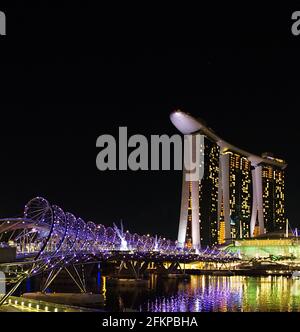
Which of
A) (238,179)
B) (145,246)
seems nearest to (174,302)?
(145,246)

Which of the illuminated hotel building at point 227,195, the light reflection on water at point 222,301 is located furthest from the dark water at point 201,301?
the illuminated hotel building at point 227,195

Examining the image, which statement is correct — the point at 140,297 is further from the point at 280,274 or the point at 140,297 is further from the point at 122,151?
the point at 280,274

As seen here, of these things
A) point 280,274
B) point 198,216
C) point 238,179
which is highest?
point 238,179

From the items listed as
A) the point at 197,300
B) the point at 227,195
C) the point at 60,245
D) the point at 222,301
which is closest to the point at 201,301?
A: the point at 197,300

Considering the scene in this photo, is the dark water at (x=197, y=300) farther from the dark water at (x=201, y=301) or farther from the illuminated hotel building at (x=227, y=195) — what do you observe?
the illuminated hotel building at (x=227, y=195)

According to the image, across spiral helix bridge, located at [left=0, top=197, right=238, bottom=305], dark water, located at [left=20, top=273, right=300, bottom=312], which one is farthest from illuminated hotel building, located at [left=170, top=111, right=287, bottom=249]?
dark water, located at [left=20, top=273, right=300, bottom=312]
